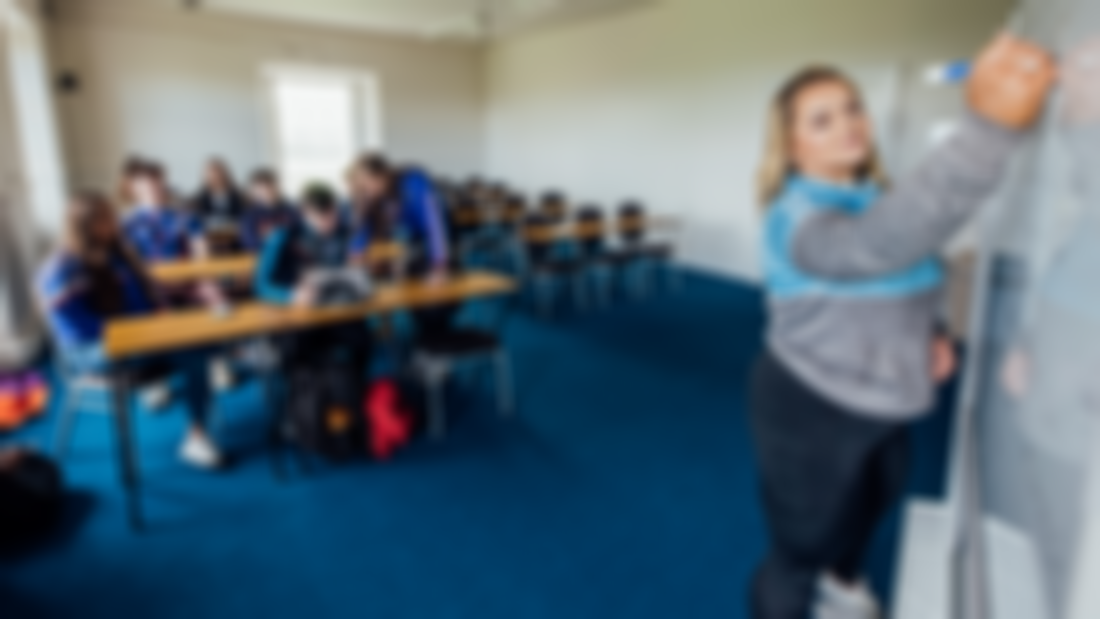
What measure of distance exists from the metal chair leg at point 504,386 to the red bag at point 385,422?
1.89 feet

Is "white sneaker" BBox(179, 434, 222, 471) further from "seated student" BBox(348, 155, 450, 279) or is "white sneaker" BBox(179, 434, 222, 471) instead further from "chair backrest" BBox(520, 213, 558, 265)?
"chair backrest" BBox(520, 213, 558, 265)

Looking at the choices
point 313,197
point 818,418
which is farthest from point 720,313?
point 818,418

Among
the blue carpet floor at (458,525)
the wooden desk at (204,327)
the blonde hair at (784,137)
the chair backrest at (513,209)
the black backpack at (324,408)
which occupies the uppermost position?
the blonde hair at (784,137)

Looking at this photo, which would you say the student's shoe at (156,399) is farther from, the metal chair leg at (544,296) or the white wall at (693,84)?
the white wall at (693,84)

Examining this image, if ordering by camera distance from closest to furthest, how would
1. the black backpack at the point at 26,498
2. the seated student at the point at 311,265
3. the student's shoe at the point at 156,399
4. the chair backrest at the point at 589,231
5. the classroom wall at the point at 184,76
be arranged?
the black backpack at the point at 26,498 → the seated student at the point at 311,265 → the student's shoe at the point at 156,399 → the chair backrest at the point at 589,231 → the classroom wall at the point at 184,76

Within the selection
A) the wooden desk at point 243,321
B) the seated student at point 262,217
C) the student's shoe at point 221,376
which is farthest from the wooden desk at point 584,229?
the student's shoe at point 221,376

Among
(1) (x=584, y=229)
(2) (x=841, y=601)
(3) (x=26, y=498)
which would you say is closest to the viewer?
(2) (x=841, y=601)

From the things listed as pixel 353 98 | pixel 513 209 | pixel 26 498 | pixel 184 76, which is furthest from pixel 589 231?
pixel 184 76

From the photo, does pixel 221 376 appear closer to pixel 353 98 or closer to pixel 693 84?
pixel 693 84

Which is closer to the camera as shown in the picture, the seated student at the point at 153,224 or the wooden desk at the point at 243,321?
the wooden desk at the point at 243,321

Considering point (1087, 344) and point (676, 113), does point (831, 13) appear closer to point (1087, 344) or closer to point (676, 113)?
point (676, 113)

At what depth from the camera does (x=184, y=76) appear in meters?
7.98

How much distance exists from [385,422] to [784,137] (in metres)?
2.37

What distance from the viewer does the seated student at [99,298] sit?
99.0 inches
